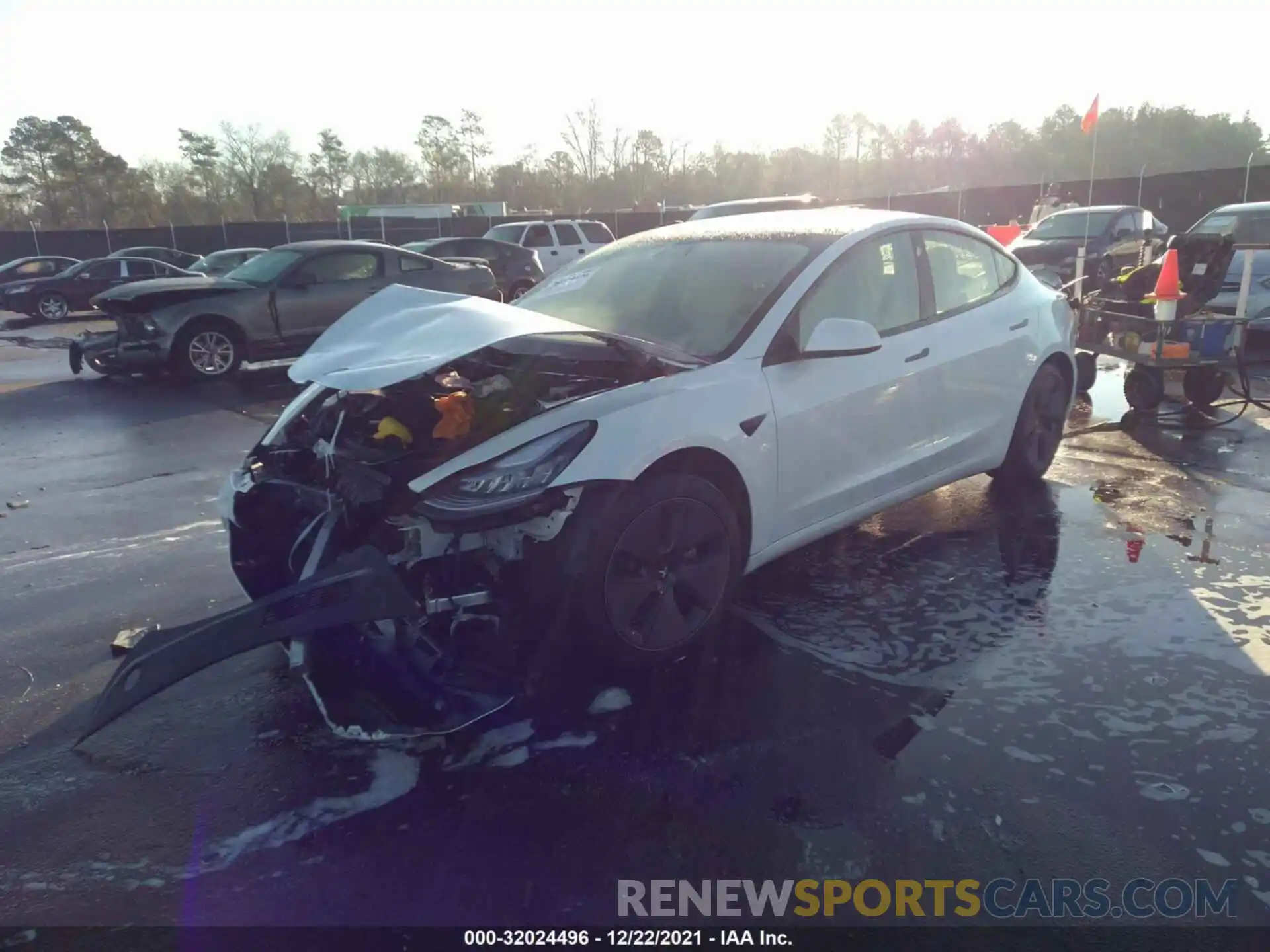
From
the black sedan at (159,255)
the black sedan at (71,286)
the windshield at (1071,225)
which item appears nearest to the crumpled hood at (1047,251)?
the windshield at (1071,225)

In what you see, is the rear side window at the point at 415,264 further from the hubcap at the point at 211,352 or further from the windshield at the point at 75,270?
the windshield at the point at 75,270

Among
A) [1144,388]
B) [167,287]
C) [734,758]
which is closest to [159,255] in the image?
[167,287]

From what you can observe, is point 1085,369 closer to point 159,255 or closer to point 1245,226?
point 1245,226

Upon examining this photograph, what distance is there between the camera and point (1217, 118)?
78.2 meters

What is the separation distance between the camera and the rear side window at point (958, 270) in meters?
4.78

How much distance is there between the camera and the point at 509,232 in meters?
21.3

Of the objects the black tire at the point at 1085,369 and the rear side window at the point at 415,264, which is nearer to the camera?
the black tire at the point at 1085,369

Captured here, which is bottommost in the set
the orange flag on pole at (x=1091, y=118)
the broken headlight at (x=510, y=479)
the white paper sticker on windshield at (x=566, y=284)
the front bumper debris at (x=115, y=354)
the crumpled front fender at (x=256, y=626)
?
the front bumper debris at (x=115, y=354)

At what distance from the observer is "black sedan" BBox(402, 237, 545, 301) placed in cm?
1738

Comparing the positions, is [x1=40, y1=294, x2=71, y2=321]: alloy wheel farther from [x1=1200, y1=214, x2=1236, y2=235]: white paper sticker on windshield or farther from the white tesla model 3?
[x1=1200, y1=214, x2=1236, y2=235]: white paper sticker on windshield

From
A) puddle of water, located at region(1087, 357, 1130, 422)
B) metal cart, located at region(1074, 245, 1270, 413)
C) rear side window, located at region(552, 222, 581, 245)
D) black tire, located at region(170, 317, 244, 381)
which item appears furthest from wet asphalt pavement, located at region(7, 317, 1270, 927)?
rear side window, located at region(552, 222, 581, 245)

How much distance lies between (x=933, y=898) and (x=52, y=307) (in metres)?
24.7

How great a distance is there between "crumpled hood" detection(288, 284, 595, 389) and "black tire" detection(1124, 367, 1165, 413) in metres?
6.35

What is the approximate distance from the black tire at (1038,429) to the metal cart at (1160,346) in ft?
5.18
